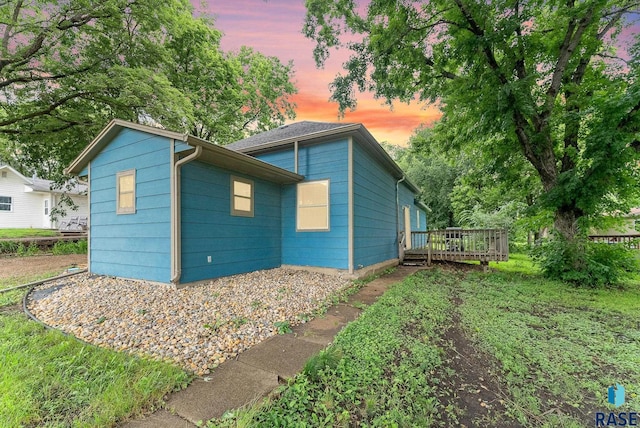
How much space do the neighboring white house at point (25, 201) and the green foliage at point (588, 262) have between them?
842 inches

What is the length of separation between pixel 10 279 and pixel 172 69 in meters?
10.0

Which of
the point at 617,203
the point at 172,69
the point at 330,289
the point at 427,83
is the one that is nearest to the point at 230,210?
the point at 330,289

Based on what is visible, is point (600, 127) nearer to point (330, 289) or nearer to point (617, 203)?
point (617, 203)

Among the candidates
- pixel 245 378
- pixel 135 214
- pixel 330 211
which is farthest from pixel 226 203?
pixel 245 378

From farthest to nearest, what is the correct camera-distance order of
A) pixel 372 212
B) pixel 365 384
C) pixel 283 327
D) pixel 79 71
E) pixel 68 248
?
pixel 68 248 < pixel 79 71 < pixel 372 212 < pixel 283 327 < pixel 365 384

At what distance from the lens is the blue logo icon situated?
1.91 meters

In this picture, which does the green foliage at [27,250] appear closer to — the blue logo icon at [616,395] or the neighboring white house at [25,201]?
the neighboring white house at [25,201]

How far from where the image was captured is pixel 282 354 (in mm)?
2518

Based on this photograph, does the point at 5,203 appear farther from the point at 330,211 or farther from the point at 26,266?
the point at 330,211

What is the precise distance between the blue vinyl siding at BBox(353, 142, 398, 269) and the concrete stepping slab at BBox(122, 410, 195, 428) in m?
4.76

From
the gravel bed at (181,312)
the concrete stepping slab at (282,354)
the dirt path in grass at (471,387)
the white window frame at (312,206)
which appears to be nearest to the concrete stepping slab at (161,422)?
the gravel bed at (181,312)

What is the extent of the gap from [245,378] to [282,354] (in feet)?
1.59

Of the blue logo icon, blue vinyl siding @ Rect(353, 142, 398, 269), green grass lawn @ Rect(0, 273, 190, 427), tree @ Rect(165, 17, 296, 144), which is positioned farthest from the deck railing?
tree @ Rect(165, 17, 296, 144)

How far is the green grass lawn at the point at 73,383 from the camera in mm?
1614
